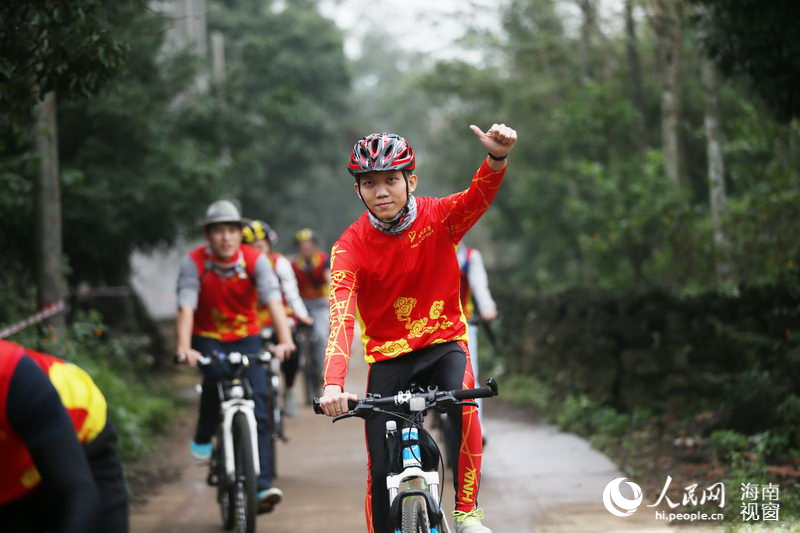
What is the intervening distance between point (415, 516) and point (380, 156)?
64.7 inches

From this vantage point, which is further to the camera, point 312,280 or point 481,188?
point 312,280

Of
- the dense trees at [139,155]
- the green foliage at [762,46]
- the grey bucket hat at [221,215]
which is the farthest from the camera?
the dense trees at [139,155]

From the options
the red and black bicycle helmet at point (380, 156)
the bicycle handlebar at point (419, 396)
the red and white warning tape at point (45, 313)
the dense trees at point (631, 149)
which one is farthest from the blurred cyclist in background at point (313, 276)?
the bicycle handlebar at point (419, 396)

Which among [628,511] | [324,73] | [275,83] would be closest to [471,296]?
[628,511]

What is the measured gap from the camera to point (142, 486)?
30.4 feet

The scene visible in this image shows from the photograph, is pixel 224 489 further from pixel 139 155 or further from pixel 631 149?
pixel 631 149

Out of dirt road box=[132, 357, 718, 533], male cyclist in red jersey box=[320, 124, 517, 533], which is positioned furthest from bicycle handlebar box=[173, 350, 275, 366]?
male cyclist in red jersey box=[320, 124, 517, 533]

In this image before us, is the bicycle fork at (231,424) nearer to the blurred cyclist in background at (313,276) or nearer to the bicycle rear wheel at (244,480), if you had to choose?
the bicycle rear wheel at (244,480)

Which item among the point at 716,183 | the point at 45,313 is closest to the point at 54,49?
the point at 45,313

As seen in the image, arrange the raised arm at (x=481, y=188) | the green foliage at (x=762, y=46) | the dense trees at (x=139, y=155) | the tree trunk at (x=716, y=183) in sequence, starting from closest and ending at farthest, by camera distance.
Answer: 1. the raised arm at (x=481, y=188)
2. the green foliage at (x=762, y=46)
3. the dense trees at (x=139, y=155)
4. the tree trunk at (x=716, y=183)

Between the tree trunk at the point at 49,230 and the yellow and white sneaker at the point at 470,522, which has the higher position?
the tree trunk at the point at 49,230

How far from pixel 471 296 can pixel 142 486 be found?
3.38 meters

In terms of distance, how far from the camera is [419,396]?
4508 mm

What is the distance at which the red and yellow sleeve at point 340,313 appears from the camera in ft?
15.4
